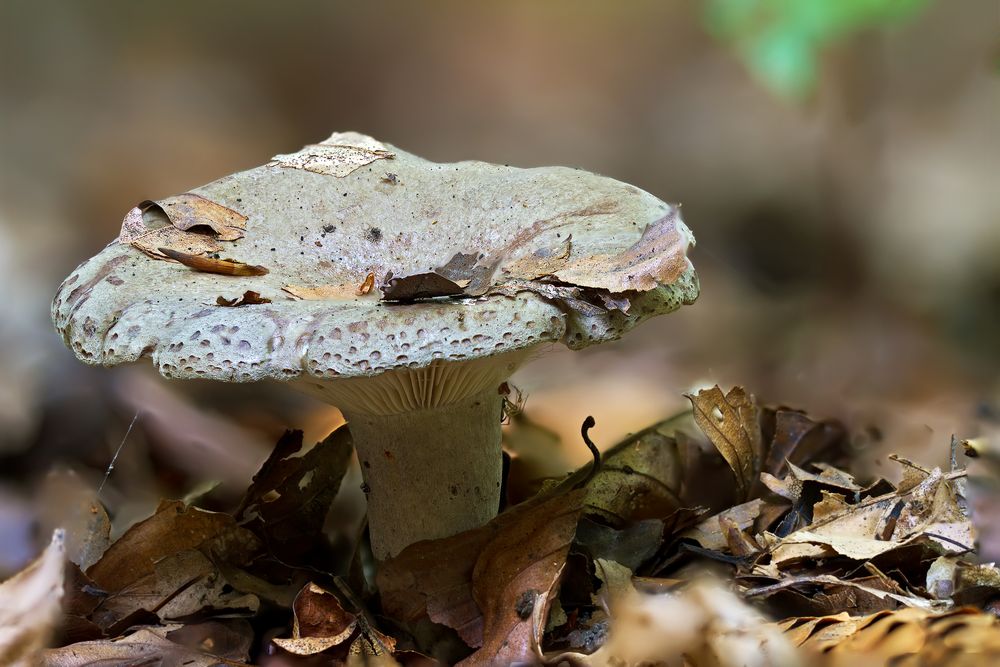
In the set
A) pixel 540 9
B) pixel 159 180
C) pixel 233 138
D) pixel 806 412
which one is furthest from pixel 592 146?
pixel 806 412

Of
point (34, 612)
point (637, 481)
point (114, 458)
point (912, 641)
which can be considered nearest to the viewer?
point (912, 641)

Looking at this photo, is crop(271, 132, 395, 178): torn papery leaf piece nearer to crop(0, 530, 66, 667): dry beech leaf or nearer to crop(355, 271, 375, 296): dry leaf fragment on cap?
crop(355, 271, 375, 296): dry leaf fragment on cap

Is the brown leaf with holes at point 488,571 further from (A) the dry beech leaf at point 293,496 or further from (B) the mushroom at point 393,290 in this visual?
(A) the dry beech leaf at point 293,496

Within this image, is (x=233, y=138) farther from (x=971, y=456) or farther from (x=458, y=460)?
(x=971, y=456)

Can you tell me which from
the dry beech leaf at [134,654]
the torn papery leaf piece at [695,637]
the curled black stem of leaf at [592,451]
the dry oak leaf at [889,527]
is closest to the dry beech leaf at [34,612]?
the dry beech leaf at [134,654]

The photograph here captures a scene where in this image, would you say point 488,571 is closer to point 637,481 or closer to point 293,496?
point 637,481

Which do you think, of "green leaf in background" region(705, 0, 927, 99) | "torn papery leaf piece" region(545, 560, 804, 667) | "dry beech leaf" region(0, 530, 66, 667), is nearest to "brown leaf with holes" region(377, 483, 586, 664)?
"torn papery leaf piece" region(545, 560, 804, 667)

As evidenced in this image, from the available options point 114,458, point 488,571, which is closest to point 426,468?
point 488,571
